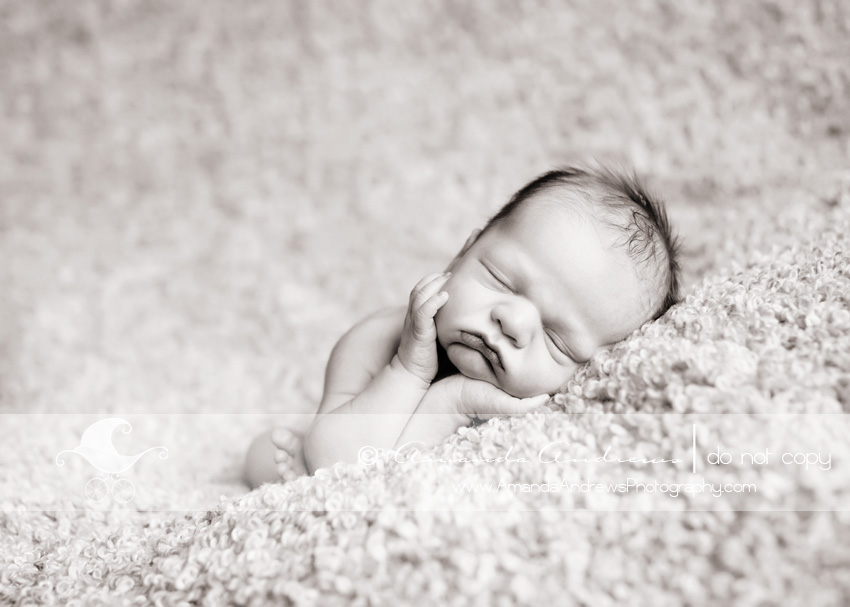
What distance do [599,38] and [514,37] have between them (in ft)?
0.79

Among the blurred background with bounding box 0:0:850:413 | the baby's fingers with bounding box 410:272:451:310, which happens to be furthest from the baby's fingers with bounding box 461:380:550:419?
the blurred background with bounding box 0:0:850:413

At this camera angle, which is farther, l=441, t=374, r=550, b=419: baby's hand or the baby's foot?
the baby's foot

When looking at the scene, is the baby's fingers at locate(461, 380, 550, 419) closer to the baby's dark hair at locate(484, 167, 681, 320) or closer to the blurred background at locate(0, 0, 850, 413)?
the baby's dark hair at locate(484, 167, 681, 320)

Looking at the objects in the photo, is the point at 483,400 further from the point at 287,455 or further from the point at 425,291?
the point at 287,455

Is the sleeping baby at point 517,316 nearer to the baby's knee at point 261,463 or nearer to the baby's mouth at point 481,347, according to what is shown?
the baby's mouth at point 481,347

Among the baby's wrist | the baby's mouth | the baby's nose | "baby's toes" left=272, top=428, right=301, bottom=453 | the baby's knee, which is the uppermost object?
the baby's nose

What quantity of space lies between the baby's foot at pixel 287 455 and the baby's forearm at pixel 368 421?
0.24 ft

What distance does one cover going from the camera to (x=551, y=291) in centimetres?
104

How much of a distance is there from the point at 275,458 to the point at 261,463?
5 cm

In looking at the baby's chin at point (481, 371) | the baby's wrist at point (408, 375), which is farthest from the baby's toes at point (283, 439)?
the baby's chin at point (481, 371)

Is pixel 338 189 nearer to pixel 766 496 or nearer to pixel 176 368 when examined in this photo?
pixel 176 368

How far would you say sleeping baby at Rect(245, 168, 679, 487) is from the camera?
103 centimetres

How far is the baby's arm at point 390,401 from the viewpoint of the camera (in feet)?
3.48

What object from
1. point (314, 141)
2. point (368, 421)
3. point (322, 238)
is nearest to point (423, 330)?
point (368, 421)
